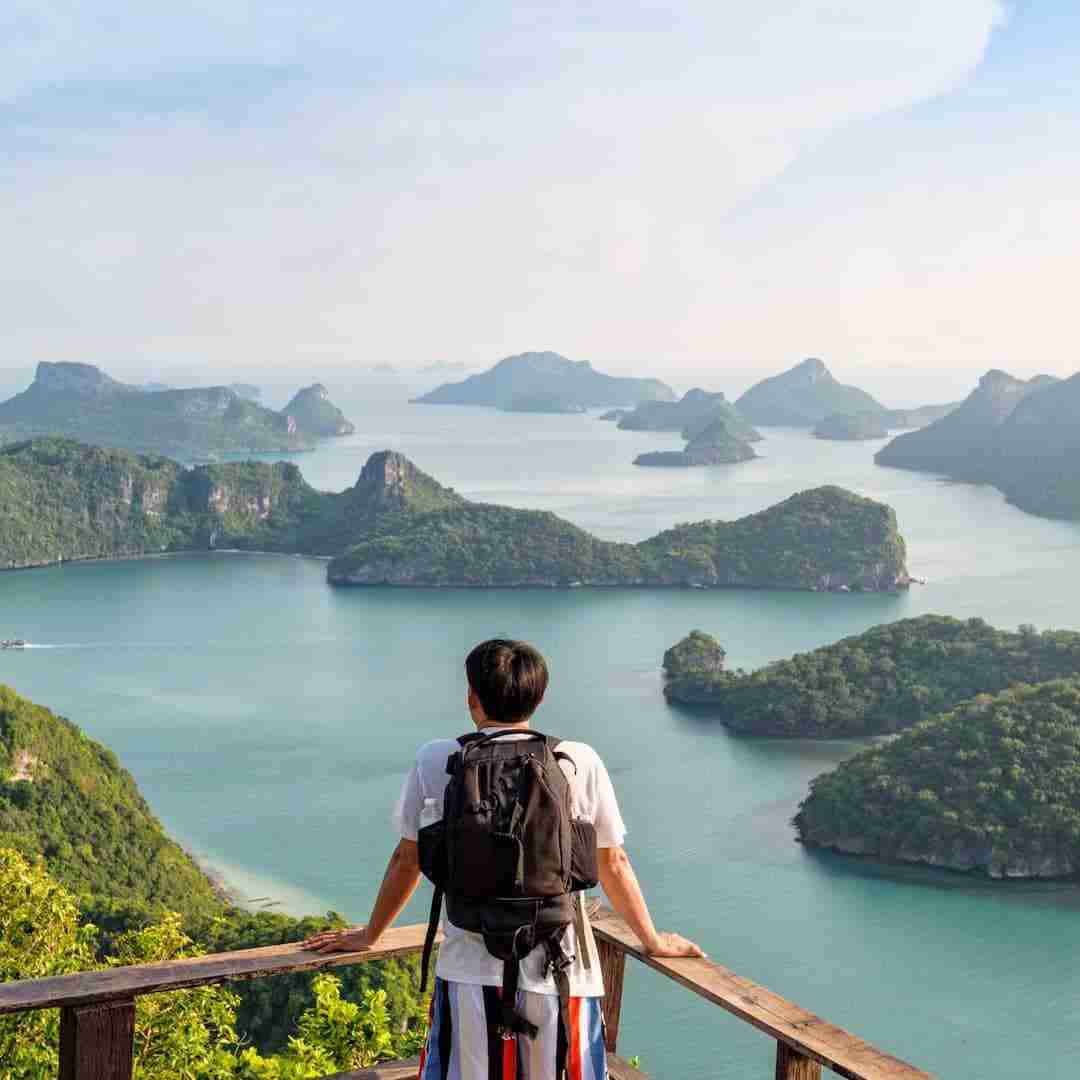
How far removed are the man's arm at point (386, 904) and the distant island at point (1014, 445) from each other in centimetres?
7222

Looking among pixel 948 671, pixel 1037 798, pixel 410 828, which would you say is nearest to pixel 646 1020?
pixel 1037 798

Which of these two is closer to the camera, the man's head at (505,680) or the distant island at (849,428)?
the man's head at (505,680)

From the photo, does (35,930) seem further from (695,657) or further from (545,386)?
(545,386)

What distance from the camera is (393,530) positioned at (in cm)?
5759

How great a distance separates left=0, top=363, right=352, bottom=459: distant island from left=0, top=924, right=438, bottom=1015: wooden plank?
355 ft

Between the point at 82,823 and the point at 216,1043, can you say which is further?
the point at 82,823

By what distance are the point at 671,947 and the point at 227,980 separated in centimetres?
72

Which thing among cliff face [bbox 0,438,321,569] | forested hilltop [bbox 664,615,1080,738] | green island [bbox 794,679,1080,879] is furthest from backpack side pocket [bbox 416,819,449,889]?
cliff face [bbox 0,438,321,569]

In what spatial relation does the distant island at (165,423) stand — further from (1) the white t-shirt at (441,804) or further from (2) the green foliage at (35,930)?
(1) the white t-shirt at (441,804)

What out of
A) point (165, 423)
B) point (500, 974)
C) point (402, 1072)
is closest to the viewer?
point (500, 974)

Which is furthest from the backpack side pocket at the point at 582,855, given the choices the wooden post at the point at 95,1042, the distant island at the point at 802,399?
the distant island at the point at 802,399

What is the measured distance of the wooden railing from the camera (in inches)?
87.4

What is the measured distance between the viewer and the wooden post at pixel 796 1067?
2.26 metres

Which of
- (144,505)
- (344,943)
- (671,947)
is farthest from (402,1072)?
(144,505)
